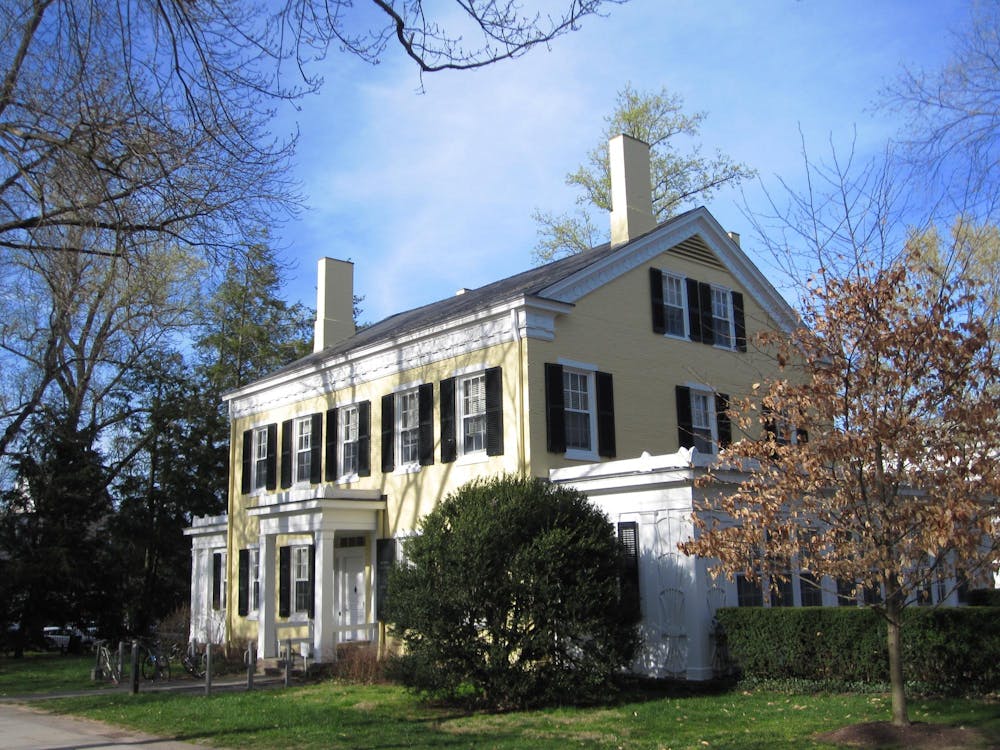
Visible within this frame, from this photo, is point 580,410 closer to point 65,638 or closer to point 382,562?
point 382,562

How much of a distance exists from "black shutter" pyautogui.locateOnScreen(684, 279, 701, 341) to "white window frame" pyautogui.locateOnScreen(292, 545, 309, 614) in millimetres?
10121

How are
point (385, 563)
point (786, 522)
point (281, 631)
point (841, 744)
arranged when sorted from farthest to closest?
point (281, 631), point (385, 563), point (786, 522), point (841, 744)

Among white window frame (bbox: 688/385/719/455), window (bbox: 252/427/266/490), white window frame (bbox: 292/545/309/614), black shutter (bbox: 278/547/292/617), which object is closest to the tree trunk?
white window frame (bbox: 688/385/719/455)

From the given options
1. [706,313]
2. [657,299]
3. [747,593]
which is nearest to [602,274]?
[657,299]

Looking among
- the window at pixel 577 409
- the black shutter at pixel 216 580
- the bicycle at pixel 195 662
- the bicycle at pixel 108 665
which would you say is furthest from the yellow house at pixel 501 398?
the bicycle at pixel 108 665

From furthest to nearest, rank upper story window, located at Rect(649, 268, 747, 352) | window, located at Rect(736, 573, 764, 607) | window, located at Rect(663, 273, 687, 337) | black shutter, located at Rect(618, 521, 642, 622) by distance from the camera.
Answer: window, located at Rect(663, 273, 687, 337) < upper story window, located at Rect(649, 268, 747, 352) < window, located at Rect(736, 573, 764, 607) < black shutter, located at Rect(618, 521, 642, 622)

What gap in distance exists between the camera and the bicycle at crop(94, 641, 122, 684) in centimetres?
1850

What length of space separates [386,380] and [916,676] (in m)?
12.3

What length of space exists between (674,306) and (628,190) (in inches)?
107

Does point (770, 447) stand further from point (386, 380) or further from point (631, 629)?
point (386, 380)

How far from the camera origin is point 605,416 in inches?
731

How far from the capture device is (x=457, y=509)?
569 inches

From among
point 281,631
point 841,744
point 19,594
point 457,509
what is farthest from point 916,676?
point 19,594

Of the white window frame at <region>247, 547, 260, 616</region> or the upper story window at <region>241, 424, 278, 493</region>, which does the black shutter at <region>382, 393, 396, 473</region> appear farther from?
the white window frame at <region>247, 547, 260, 616</region>
